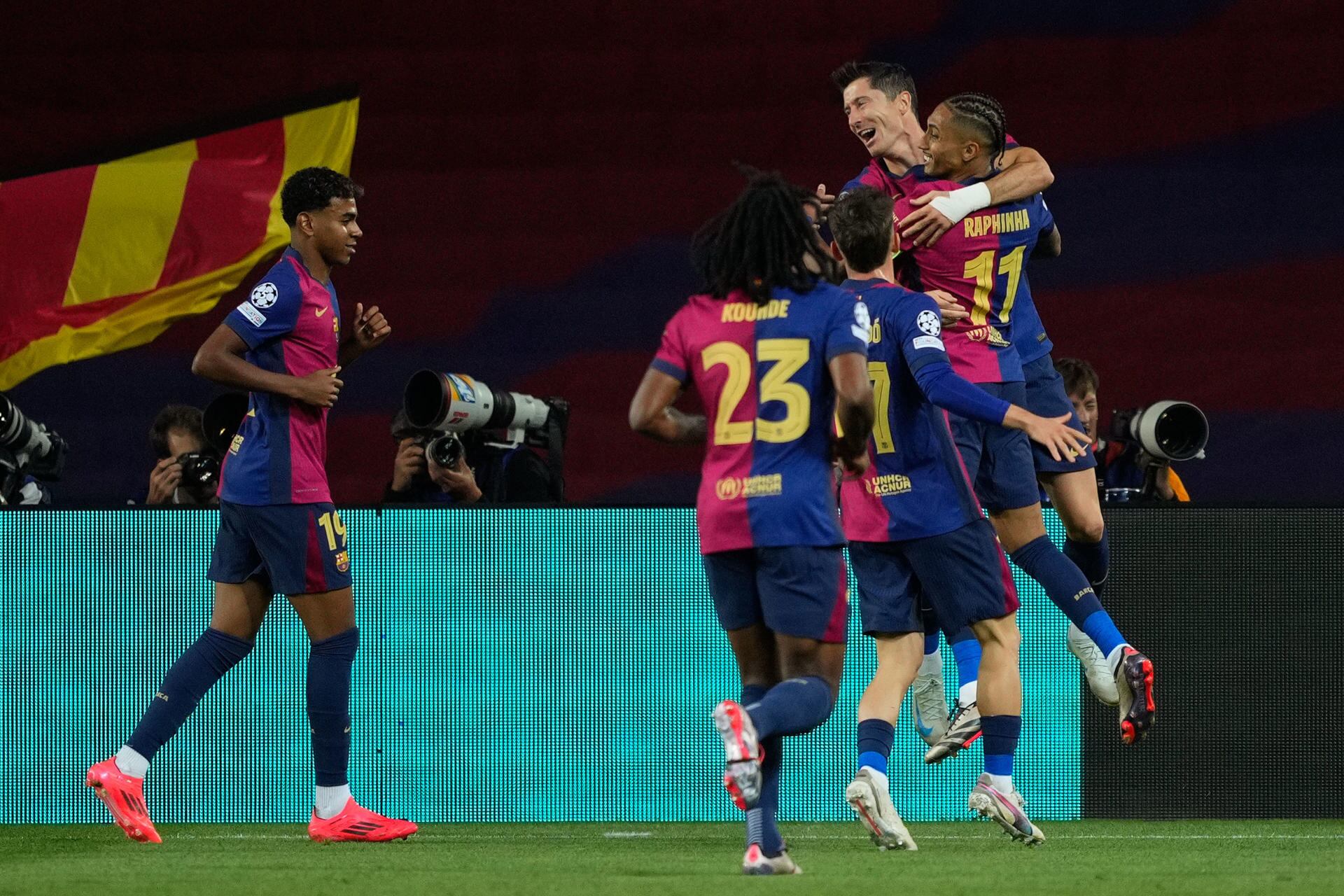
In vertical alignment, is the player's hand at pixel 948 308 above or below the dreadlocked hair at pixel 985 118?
below

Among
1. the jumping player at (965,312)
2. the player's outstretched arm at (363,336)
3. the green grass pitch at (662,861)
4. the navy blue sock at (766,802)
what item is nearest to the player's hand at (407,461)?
the player's outstretched arm at (363,336)

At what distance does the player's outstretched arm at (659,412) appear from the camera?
157 inches

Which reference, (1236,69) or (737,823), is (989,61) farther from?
(737,823)

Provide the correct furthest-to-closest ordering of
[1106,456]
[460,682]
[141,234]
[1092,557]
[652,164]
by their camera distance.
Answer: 1. [141,234]
2. [652,164]
3. [1106,456]
4. [460,682]
5. [1092,557]

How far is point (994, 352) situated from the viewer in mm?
5309

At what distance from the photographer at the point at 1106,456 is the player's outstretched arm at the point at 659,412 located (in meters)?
2.68

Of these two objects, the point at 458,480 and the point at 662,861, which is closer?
the point at 662,861

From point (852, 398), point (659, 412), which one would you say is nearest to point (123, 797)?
point (659, 412)

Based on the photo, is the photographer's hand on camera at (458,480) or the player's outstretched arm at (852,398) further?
the photographer's hand on camera at (458,480)

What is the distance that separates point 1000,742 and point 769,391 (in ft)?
4.60

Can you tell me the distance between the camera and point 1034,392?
553cm

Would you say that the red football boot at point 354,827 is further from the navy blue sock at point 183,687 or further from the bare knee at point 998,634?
the bare knee at point 998,634

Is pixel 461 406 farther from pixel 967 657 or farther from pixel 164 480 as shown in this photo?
pixel 967 657

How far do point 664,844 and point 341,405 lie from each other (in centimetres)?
384
